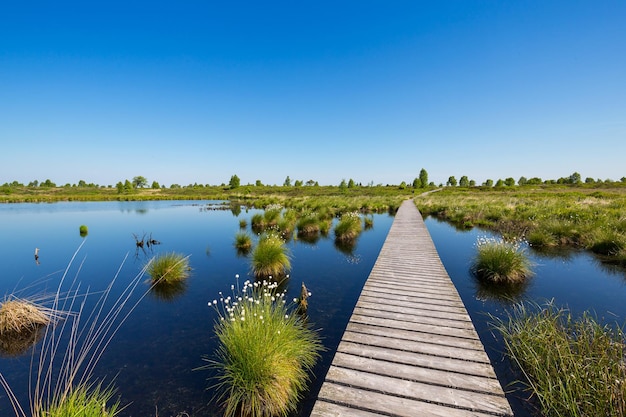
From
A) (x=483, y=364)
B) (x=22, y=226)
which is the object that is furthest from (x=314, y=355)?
(x=22, y=226)

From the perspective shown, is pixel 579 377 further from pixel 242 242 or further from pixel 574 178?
pixel 574 178

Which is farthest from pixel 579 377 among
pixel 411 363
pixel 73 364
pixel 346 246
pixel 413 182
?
pixel 413 182

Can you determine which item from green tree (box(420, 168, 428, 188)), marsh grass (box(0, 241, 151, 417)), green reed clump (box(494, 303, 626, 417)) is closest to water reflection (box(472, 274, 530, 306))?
green reed clump (box(494, 303, 626, 417))

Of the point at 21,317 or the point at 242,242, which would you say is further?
the point at 242,242

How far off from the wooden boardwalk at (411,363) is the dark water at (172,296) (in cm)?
109

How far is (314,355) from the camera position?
5.92 meters

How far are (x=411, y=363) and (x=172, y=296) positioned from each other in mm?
8587

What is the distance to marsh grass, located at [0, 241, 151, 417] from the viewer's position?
314cm

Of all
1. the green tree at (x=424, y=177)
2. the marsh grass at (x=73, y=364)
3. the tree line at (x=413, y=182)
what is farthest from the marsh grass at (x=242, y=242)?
the green tree at (x=424, y=177)

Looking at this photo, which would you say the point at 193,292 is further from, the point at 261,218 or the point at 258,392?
the point at 261,218

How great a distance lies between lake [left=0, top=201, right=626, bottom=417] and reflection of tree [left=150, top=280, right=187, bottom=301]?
4.6 inches

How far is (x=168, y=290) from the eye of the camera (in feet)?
32.5

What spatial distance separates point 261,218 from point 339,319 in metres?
16.5

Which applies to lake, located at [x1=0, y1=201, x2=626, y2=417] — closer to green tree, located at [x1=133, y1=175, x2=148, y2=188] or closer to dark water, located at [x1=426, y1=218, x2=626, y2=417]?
dark water, located at [x1=426, y1=218, x2=626, y2=417]
